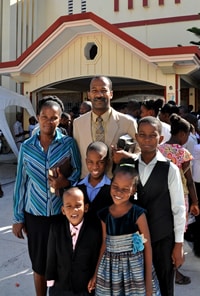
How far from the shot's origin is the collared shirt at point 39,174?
2.54 metres

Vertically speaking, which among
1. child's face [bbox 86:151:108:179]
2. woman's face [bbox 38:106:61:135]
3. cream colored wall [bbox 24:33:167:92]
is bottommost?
child's face [bbox 86:151:108:179]

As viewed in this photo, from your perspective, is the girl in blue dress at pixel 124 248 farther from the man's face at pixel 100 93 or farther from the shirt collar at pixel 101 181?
the man's face at pixel 100 93

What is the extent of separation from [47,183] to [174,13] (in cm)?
1242

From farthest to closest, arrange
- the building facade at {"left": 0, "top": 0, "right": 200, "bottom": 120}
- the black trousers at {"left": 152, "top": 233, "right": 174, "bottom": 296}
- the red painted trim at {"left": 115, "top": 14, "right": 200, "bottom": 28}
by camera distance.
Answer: the red painted trim at {"left": 115, "top": 14, "right": 200, "bottom": 28} → the building facade at {"left": 0, "top": 0, "right": 200, "bottom": 120} → the black trousers at {"left": 152, "top": 233, "right": 174, "bottom": 296}

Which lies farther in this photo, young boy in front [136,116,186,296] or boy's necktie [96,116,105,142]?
boy's necktie [96,116,105,142]

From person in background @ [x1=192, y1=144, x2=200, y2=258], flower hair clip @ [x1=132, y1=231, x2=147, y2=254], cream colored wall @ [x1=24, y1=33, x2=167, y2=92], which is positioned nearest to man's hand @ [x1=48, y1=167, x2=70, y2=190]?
flower hair clip @ [x1=132, y1=231, x2=147, y2=254]

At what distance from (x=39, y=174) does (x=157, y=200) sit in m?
0.85

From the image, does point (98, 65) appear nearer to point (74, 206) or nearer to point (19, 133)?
point (19, 133)

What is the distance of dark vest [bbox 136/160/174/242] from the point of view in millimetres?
2279

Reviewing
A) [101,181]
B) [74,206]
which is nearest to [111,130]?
[101,181]

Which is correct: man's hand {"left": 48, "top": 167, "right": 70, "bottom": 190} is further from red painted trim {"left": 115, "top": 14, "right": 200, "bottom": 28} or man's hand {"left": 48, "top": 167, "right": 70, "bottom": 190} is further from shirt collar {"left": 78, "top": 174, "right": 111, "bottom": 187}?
red painted trim {"left": 115, "top": 14, "right": 200, "bottom": 28}

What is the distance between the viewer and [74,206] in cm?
221

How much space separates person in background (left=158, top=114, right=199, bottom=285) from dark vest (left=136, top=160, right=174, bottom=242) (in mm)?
710

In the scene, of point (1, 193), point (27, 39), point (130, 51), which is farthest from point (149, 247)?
point (27, 39)
